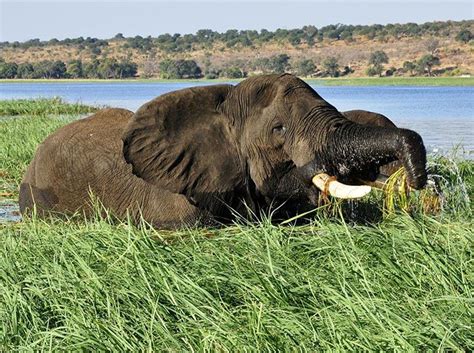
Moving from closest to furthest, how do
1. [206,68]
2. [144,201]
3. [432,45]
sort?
[144,201] < [432,45] < [206,68]

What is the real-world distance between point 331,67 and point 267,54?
1961 cm

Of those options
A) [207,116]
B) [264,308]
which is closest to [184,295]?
[264,308]

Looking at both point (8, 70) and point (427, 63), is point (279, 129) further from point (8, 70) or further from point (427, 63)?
point (8, 70)

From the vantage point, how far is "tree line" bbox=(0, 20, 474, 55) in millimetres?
98169

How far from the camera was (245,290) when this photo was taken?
200 inches

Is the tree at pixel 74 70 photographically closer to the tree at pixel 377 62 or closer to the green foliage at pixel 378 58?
the tree at pixel 377 62

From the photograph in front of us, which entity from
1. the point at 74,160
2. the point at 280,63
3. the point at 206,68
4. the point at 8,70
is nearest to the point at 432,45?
the point at 280,63

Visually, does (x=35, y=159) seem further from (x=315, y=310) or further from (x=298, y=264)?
(x=315, y=310)

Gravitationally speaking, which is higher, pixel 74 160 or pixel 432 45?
pixel 74 160

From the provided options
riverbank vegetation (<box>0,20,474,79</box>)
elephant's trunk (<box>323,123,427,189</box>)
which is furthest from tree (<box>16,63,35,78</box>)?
elephant's trunk (<box>323,123,427,189</box>)

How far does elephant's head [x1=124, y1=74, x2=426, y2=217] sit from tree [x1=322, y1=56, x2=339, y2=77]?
73.3 metres

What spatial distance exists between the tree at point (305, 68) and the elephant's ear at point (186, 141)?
74130 mm

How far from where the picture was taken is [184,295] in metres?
4.92

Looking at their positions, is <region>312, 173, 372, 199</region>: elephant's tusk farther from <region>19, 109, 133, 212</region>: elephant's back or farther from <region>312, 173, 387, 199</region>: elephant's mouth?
<region>19, 109, 133, 212</region>: elephant's back
